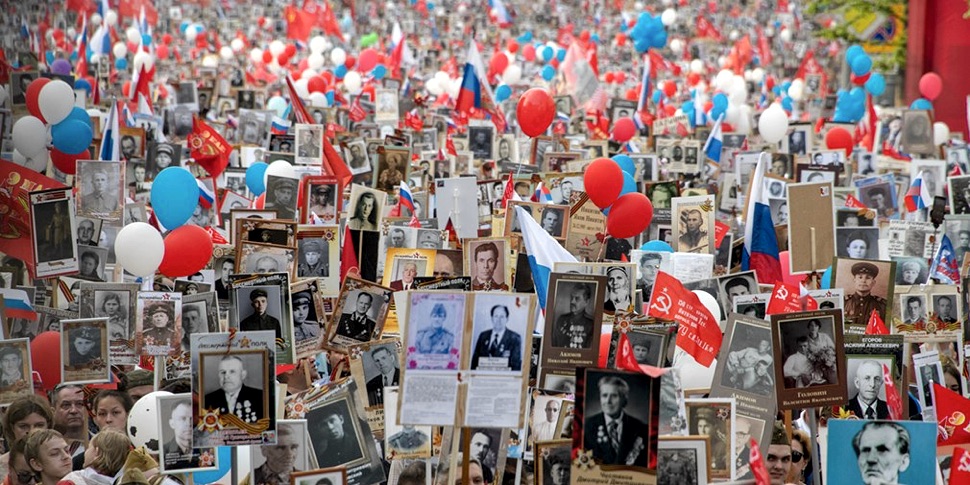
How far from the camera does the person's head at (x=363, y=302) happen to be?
655 centimetres

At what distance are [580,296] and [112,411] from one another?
2.13 meters

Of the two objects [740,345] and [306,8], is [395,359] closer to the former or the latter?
[740,345]

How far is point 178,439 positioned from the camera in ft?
16.9

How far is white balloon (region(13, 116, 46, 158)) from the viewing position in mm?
10148

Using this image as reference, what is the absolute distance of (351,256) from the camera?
8484 millimetres

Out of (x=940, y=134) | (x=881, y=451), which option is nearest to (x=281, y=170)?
(x=881, y=451)

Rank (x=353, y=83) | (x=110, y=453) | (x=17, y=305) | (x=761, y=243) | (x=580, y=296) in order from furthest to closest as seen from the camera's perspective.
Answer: (x=353, y=83) → (x=761, y=243) → (x=17, y=305) → (x=580, y=296) → (x=110, y=453)

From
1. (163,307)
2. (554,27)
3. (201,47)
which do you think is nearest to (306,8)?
(201,47)

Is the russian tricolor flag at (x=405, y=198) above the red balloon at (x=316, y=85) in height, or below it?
below

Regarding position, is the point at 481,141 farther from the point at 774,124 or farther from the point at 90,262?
the point at 90,262

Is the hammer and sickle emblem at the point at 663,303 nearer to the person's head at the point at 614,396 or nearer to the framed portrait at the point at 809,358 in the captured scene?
the framed portrait at the point at 809,358

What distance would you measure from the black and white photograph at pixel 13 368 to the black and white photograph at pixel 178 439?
1342mm

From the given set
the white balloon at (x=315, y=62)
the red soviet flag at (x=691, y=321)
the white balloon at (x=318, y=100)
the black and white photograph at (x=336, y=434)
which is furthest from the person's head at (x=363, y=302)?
the white balloon at (x=315, y=62)

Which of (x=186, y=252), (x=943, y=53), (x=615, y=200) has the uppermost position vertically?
(x=943, y=53)
